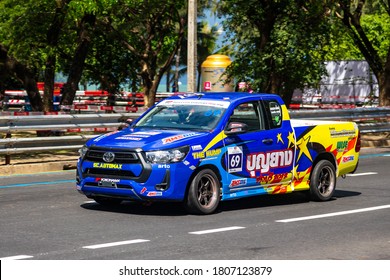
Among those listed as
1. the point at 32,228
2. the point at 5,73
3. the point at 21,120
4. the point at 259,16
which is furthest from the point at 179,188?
the point at 259,16

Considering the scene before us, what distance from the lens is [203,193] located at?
1298cm

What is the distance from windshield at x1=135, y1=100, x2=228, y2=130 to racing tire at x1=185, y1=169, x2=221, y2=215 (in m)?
0.74

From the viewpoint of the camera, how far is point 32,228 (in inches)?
460

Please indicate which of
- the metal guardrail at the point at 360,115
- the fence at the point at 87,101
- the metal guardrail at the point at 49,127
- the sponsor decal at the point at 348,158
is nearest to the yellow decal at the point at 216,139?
the sponsor decal at the point at 348,158

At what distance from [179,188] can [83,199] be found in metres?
2.74

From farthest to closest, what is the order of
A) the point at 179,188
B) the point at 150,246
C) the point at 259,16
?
the point at 259,16 → the point at 179,188 → the point at 150,246

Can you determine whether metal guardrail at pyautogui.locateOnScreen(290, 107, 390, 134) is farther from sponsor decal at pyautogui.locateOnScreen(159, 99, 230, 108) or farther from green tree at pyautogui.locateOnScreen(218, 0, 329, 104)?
sponsor decal at pyautogui.locateOnScreen(159, 99, 230, 108)

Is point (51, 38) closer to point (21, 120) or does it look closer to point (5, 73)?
point (5, 73)

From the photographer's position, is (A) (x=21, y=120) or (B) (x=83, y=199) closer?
(B) (x=83, y=199)

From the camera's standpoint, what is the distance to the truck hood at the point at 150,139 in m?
12.6

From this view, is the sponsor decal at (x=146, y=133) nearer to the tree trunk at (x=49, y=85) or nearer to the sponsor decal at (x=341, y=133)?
the sponsor decal at (x=341, y=133)

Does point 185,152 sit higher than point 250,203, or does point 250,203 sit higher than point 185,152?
point 185,152

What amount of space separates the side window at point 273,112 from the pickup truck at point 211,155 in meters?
0.02

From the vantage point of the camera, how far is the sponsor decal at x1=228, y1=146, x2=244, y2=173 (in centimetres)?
1329
